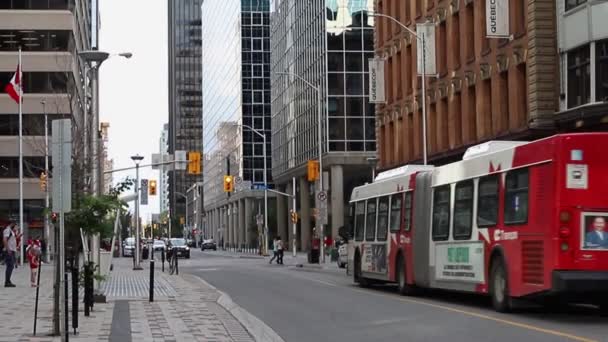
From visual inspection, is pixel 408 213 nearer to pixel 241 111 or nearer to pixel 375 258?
pixel 375 258

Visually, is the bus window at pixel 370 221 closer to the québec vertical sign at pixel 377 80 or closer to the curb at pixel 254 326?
the curb at pixel 254 326

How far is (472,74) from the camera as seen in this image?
44531mm

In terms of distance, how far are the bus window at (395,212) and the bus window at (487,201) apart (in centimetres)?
569

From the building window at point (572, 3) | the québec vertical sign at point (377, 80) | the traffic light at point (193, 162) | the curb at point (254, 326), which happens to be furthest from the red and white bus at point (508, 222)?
the québec vertical sign at point (377, 80)

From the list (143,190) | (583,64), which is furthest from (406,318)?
(143,190)

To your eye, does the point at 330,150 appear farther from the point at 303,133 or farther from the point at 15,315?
the point at 15,315

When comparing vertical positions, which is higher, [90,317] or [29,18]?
[29,18]

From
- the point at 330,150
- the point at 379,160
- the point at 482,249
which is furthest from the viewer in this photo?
the point at 330,150

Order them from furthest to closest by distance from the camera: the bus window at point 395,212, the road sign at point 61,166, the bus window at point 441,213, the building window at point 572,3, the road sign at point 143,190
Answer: the road sign at point 143,190 → the building window at point 572,3 → the bus window at point 395,212 → the bus window at point 441,213 → the road sign at point 61,166

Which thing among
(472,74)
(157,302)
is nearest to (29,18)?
(472,74)

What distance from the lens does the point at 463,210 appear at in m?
21.4

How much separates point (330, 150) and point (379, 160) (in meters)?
22.0

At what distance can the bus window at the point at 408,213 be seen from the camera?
25.0 meters

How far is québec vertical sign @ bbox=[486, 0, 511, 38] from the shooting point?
131 ft
